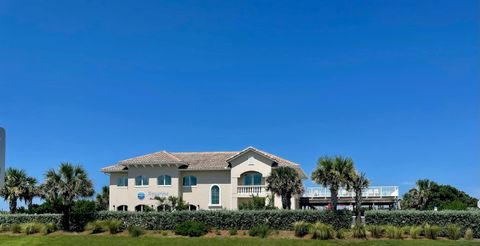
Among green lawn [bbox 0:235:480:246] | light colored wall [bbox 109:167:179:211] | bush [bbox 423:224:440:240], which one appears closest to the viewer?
green lawn [bbox 0:235:480:246]

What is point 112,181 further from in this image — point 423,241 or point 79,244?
point 423,241

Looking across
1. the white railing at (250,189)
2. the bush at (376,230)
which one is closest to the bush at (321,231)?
the bush at (376,230)

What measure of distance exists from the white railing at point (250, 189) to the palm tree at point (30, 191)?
68.8 feet

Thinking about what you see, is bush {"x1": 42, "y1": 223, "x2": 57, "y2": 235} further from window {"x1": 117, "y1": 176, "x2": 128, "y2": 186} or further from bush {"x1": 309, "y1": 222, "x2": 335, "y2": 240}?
bush {"x1": 309, "y1": 222, "x2": 335, "y2": 240}

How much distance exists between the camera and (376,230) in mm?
33969

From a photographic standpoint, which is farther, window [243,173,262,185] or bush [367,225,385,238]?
window [243,173,262,185]

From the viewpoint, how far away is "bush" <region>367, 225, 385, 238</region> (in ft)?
112

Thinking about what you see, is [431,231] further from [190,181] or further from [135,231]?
[190,181]

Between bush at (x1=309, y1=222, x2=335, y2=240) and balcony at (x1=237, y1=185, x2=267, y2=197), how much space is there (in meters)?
15.7

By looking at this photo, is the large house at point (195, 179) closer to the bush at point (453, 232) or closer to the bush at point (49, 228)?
the bush at point (49, 228)

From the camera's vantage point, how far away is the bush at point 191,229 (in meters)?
36.3

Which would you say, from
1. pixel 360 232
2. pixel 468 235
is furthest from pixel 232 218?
pixel 468 235

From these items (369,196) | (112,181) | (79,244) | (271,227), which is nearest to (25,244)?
(79,244)

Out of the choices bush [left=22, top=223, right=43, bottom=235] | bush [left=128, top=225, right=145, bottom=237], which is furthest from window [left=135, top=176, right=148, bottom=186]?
bush [left=128, top=225, right=145, bottom=237]
